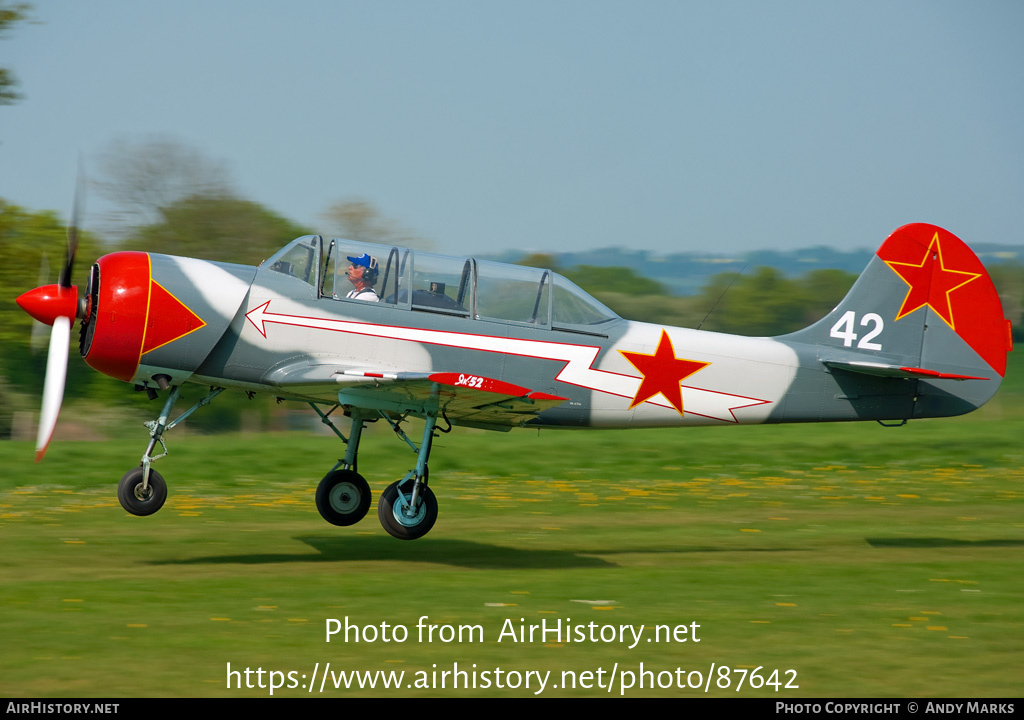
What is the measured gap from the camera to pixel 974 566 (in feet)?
32.1

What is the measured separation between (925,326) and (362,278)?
20.1 feet

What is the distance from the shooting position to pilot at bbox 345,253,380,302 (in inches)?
384

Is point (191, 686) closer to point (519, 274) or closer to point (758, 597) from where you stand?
point (758, 597)

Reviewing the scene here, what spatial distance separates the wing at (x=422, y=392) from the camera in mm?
8727

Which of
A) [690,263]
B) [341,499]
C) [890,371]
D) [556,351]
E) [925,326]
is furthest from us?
[690,263]

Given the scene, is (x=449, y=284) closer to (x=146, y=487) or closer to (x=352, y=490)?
(x=352, y=490)

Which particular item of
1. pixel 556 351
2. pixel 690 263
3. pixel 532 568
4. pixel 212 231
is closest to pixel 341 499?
pixel 532 568

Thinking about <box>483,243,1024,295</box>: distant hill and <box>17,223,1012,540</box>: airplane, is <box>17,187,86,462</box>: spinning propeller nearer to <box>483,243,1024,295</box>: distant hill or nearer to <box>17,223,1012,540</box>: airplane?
<box>17,223,1012,540</box>: airplane

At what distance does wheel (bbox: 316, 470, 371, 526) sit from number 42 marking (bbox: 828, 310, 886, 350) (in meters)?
5.44

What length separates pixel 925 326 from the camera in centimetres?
1113

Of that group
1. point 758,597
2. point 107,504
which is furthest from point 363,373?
point 107,504

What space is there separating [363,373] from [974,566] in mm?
6112

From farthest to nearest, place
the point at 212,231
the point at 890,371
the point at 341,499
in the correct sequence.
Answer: the point at 212,231 < the point at 341,499 < the point at 890,371

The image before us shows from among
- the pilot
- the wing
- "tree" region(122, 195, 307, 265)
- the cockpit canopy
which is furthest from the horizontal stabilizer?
"tree" region(122, 195, 307, 265)
